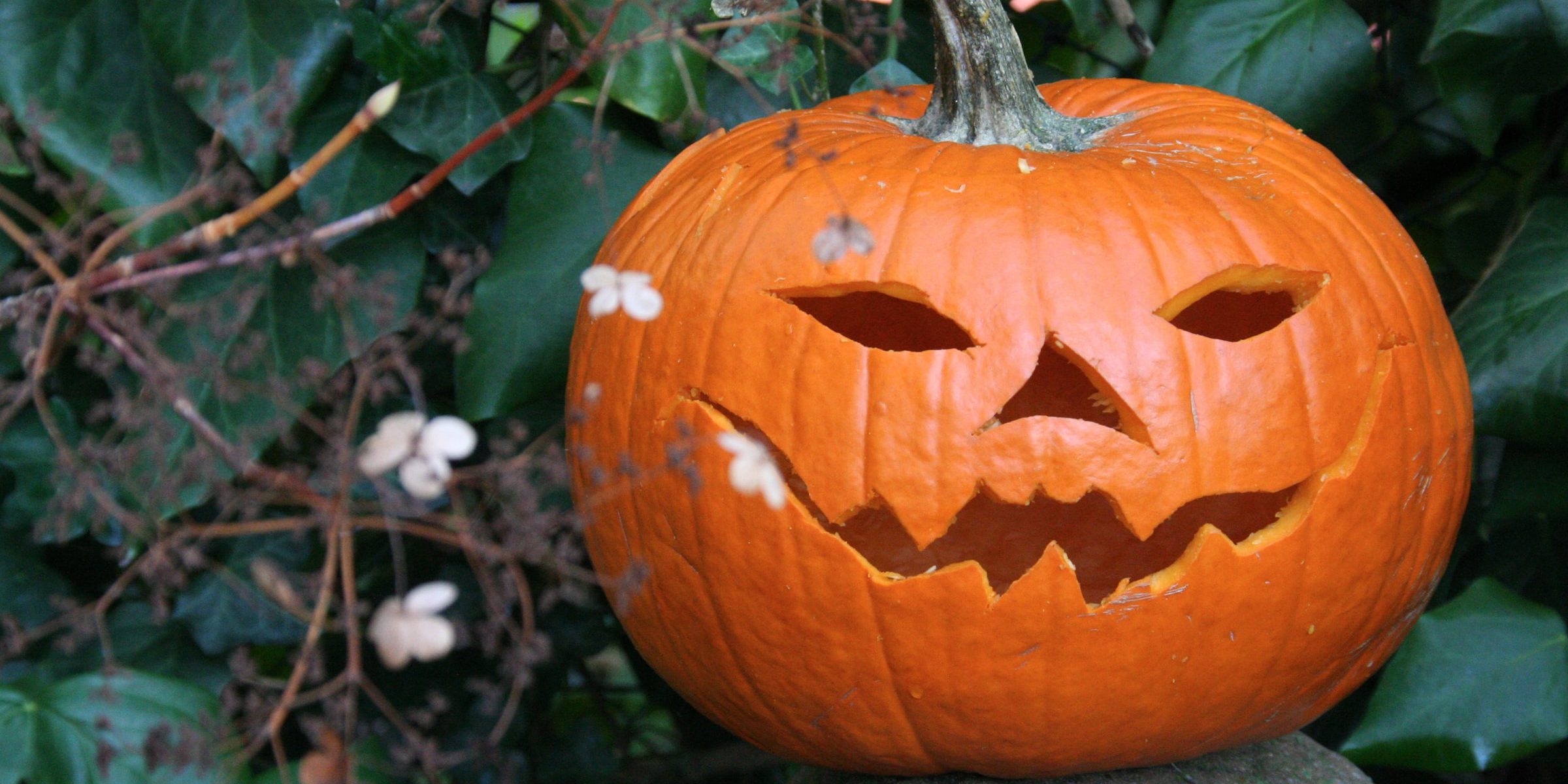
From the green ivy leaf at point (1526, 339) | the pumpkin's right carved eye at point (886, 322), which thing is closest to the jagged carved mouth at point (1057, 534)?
the pumpkin's right carved eye at point (886, 322)

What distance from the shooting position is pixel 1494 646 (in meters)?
0.92

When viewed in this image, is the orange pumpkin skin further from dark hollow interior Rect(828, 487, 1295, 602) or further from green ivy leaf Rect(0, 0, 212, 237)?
green ivy leaf Rect(0, 0, 212, 237)

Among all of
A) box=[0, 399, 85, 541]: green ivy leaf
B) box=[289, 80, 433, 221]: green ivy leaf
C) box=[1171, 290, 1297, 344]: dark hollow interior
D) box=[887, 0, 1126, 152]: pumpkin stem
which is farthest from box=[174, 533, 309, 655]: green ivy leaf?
box=[1171, 290, 1297, 344]: dark hollow interior

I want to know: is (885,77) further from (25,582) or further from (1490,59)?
(25,582)

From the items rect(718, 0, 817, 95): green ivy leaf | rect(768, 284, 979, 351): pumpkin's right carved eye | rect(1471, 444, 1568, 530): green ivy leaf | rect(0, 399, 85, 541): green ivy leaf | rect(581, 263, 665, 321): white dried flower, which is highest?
rect(581, 263, 665, 321): white dried flower

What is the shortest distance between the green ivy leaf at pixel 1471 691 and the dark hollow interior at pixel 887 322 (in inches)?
16.7

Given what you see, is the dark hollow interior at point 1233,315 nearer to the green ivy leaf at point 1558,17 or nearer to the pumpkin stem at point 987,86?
the pumpkin stem at point 987,86

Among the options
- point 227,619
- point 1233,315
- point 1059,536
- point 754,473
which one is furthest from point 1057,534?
point 227,619

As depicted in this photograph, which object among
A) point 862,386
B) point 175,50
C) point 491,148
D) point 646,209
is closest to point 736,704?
point 862,386

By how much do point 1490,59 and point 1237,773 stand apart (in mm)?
647

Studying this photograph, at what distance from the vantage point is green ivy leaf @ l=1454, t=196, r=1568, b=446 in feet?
3.14

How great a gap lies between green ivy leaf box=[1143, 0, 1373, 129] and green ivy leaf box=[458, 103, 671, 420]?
0.53 m

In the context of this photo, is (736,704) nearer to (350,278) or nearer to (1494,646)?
(350,278)

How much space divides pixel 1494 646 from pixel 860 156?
617mm
